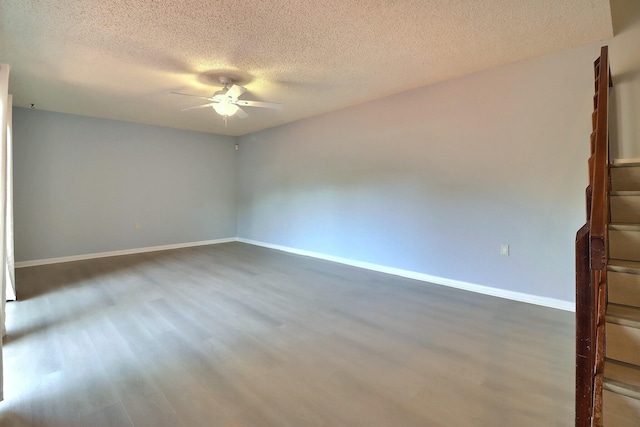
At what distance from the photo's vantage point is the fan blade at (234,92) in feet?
10.6

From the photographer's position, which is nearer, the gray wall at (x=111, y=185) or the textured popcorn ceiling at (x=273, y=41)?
the textured popcorn ceiling at (x=273, y=41)

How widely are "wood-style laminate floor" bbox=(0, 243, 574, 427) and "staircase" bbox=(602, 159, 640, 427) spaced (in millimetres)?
371

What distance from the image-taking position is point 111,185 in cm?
544

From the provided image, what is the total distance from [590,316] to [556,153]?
2322mm

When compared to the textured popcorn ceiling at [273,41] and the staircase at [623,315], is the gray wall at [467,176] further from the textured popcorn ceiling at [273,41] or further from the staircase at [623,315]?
the staircase at [623,315]

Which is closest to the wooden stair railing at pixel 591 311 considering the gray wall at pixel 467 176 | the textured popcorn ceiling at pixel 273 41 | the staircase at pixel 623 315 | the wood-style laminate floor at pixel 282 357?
the staircase at pixel 623 315

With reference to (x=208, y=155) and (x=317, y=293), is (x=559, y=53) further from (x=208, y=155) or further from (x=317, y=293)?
(x=208, y=155)

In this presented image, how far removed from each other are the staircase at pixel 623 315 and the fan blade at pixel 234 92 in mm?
3293

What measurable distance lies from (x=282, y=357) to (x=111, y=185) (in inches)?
202

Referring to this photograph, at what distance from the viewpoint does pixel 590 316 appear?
3.76ft

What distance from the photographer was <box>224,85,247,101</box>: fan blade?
3.23m

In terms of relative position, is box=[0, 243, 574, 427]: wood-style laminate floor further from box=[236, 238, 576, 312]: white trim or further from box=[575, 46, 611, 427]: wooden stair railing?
box=[575, 46, 611, 427]: wooden stair railing

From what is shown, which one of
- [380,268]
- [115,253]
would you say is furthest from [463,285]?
[115,253]

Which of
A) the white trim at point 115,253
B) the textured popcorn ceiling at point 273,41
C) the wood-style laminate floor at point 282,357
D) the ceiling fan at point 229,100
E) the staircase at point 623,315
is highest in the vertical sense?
the textured popcorn ceiling at point 273,41
